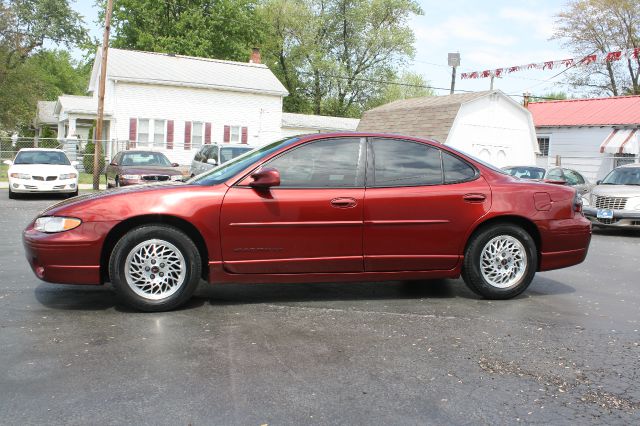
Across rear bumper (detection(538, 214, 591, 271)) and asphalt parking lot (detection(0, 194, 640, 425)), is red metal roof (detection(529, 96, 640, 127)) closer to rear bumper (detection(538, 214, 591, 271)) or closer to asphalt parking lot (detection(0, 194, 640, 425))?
rear bumper (detection(538, 214, 591, 271))

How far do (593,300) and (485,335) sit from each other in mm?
2150

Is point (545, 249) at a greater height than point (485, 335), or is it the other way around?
point (545, 249)

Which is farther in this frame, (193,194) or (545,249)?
(545,249)

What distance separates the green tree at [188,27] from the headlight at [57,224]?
129 ft

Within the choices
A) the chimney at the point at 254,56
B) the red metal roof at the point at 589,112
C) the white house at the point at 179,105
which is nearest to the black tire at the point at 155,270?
the white house at the point at 179,105

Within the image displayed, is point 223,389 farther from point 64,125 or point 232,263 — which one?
point 64,125

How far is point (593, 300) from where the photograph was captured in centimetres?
648

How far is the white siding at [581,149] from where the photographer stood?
95.0ft

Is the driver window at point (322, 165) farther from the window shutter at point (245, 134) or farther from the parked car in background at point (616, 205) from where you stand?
the window shutter at point (245, 134)

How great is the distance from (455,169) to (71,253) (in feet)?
11.6

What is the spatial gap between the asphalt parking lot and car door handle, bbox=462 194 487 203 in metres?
0.97

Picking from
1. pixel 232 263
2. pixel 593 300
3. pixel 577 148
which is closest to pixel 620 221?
pixel 593 300

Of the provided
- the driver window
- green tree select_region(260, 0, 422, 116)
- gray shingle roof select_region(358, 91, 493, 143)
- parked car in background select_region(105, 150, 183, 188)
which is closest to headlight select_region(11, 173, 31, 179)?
parked car in background select_region(105, 150, 183, 188)

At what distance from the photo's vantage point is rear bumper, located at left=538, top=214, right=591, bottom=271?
6207 mm
